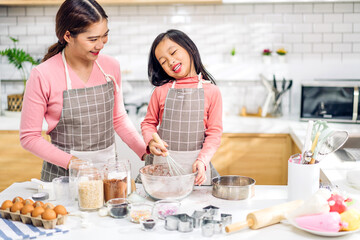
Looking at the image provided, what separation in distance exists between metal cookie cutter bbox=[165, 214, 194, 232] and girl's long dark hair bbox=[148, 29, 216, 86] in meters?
0.92

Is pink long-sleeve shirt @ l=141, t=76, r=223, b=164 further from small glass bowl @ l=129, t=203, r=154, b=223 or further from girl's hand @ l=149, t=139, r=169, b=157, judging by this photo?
small glass bowl @ l=129, t=203, r=154, b=223

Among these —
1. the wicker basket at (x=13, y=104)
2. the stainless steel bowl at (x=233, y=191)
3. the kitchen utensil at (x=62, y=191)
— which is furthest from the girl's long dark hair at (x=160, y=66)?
the wicker basket at (x=13, y=104)

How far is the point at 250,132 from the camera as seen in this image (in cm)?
337

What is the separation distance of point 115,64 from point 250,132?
4.82ft

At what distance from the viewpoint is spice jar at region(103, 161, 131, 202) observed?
1600 mm

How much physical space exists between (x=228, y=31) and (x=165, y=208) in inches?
107

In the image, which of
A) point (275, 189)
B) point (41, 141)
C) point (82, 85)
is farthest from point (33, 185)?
point (275, 189)

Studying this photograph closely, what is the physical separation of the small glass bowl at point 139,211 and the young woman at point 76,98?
0.54 metres

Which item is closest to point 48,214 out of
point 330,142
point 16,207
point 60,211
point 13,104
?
point 60,211

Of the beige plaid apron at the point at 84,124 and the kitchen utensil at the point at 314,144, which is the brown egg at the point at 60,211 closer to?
the beige plaid apron at the point at 84,124

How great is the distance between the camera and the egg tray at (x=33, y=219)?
1405 mm

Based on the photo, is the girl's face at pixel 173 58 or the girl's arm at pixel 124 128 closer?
the girl's face at pixel 173 58

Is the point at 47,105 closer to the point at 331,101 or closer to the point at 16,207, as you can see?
the point at 16,207

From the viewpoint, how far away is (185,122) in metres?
2.14
